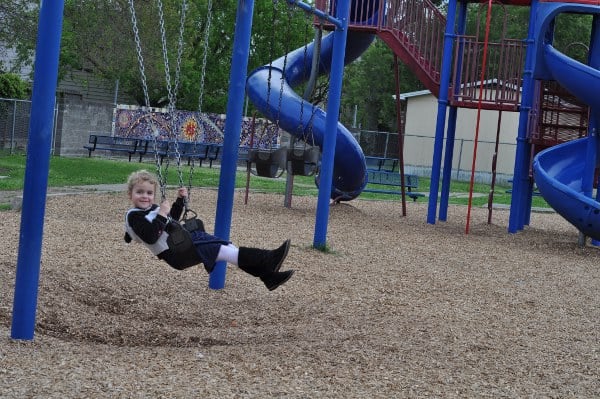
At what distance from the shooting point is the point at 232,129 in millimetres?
8250

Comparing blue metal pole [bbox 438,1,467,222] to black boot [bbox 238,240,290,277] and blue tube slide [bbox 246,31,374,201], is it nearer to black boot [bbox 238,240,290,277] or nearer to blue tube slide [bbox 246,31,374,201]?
blue tube slide [bbox 246,31,374,201]

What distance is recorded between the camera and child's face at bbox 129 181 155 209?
645 cm

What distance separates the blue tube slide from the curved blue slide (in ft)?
10.5

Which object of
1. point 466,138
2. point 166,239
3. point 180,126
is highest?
point 466,138

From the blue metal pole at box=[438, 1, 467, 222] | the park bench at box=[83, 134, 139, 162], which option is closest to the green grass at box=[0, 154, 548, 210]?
the park bench at box=[83, 134, 139, 162]

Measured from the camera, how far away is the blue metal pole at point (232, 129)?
8234mm

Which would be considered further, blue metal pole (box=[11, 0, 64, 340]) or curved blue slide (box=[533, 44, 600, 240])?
curved blue slide (box=[533, 44, 600, 240])

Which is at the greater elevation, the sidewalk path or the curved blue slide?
the curved blue slide

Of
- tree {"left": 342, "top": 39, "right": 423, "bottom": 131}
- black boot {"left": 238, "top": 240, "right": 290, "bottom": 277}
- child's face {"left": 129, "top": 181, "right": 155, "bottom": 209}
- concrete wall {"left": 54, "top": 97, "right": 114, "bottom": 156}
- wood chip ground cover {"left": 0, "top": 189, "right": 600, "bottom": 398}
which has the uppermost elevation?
tree {"left": 342, "top": 39, "right": 423, "bottom": 131}

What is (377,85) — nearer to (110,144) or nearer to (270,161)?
(110,144)

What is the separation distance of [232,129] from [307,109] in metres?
7.93

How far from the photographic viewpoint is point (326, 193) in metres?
11.7

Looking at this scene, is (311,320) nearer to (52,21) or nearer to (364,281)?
(364,281)

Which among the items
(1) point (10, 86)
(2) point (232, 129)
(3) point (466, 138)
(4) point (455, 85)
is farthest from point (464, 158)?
(2) point (232, 129)
